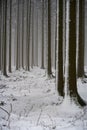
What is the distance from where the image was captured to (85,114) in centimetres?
805

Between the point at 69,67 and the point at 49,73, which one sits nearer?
the point at 69,67

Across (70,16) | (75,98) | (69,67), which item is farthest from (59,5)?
(75,98)

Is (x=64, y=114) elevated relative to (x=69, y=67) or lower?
lower

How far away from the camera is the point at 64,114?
8.48 meters

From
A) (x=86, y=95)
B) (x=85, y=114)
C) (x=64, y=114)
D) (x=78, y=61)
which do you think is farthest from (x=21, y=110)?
(x=78, y=61)

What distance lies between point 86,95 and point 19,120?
5174mm

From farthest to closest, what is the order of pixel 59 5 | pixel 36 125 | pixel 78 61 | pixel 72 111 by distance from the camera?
pixel 78 61
pixel 59 5
pixel 72 111
pixel 36 125

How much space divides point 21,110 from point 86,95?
11.9 ft

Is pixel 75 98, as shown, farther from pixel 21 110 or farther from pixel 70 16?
pixel 70 16

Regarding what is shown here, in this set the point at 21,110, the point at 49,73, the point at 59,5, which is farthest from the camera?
the point at 49,73

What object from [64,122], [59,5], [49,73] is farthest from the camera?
[49,73]

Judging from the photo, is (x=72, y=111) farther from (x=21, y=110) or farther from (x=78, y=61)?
(x=78, y=61)

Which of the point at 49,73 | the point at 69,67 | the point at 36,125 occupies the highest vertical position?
the point at 69,67

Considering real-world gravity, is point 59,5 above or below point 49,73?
above
